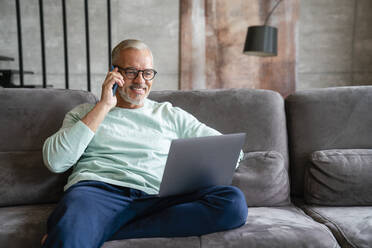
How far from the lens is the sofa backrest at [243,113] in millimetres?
1728

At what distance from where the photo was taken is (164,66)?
374 cm

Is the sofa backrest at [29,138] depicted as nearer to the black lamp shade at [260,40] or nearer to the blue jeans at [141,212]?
→ the blue jeans at [141,212]

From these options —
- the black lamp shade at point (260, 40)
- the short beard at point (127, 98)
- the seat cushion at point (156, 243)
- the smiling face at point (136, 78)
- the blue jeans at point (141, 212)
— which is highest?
the black lamp shade at point (260, 40)

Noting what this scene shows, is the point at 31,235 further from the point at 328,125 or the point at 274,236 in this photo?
the point at 328,125

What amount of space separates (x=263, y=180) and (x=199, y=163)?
0.51m

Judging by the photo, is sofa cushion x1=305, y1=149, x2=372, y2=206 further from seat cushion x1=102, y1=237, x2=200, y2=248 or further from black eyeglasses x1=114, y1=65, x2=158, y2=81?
black eyeglasses x1=114, y1=65, x2=158, y2=81

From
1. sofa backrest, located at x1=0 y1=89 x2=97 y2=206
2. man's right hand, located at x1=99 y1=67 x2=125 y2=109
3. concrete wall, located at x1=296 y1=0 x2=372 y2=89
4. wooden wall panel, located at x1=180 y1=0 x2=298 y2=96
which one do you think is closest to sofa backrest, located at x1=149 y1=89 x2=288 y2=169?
man's right hand, located at x1=99 y1=67 x2=125 y2=109

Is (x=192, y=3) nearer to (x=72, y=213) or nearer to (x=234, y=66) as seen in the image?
(x=234, y=66)

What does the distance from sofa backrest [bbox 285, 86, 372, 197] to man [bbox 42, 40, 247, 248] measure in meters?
0.53

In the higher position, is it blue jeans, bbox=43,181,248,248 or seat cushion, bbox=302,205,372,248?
blue jeans, bbox=43,181,248,248

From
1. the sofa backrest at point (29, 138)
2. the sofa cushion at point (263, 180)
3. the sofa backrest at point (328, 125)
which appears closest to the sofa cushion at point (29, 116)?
the sofa backrest at point (29, 138)

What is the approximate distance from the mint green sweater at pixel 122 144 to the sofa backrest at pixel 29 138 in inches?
7.4

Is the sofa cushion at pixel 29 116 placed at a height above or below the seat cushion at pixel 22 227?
above

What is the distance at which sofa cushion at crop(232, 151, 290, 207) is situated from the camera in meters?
1.58
